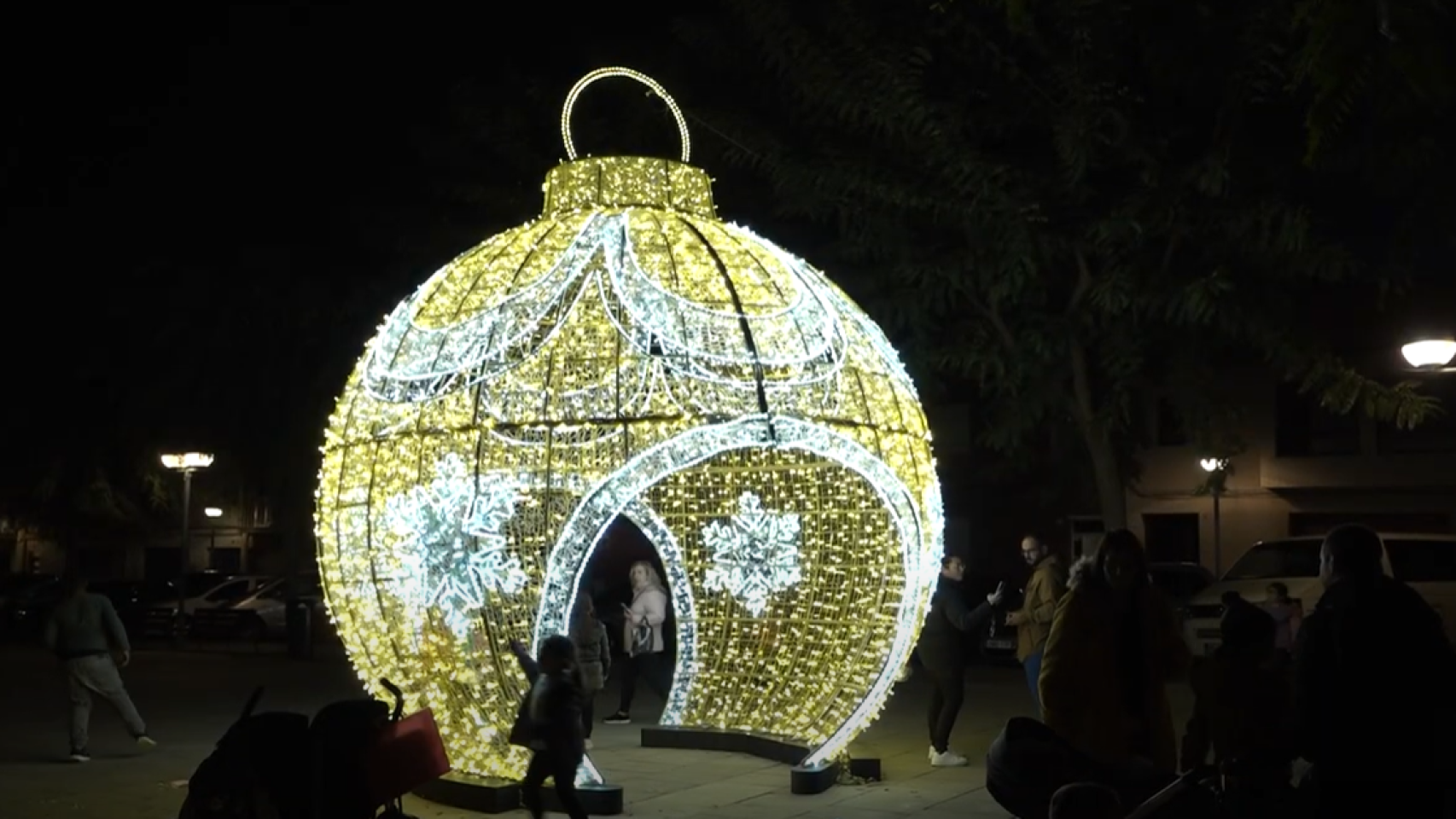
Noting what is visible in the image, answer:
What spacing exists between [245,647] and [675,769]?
15145 mm

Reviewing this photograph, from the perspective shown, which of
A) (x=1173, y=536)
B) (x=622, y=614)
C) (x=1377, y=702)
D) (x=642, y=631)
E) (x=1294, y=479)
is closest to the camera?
(x=1377, y=702)

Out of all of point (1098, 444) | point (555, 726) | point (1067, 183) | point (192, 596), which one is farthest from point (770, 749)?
point (192, 596)

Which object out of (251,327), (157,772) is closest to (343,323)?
(251,327)

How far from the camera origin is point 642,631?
493 inches

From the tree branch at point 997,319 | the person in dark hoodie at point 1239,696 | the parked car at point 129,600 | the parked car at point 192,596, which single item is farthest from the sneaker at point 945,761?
the parked car at point 129,600

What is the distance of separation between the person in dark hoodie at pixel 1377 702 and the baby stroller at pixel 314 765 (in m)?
2.80

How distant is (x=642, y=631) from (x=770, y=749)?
2800 millimetres

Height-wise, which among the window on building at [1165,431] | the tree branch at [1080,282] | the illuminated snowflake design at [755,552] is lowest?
the illuminated snowflake design at [755,552]

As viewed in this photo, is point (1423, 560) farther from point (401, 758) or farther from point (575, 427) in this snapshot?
point (401, 758)

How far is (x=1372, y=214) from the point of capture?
53.5ft

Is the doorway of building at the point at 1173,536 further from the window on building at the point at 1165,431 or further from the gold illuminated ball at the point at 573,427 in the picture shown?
the gold illuminated ball at the point at 573,427

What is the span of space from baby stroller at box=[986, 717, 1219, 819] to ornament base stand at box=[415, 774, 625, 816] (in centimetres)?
400

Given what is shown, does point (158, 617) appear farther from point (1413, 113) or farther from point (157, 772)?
point (1413, 113)

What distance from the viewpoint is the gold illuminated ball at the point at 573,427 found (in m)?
8.25
